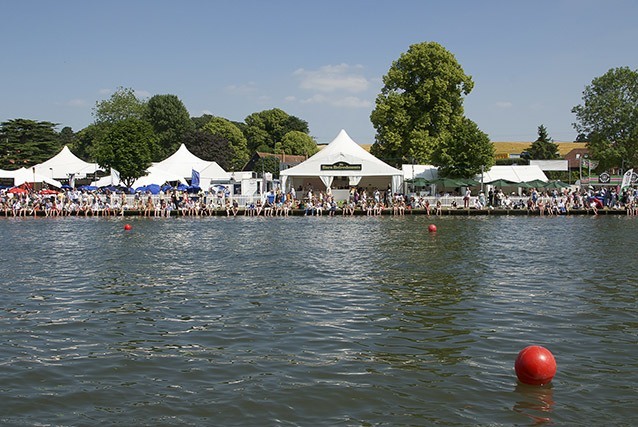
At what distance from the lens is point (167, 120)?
315 feet

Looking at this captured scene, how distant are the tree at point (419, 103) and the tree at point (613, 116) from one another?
12.8 metres

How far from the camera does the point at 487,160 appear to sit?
47.9m

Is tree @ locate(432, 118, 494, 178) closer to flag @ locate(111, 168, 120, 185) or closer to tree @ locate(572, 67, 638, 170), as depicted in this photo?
tree @ locate(572, 67, 638, 170)

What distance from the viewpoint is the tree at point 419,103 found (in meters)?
54.0

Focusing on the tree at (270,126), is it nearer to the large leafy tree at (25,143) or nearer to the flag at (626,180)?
the large leafy tree at (25,143)

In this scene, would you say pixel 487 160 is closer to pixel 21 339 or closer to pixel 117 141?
pixel 117 141

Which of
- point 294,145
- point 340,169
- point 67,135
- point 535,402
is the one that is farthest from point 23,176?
point 67,135

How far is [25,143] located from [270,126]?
38.9 meters

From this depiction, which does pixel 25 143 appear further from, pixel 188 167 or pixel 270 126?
pixel 270 126

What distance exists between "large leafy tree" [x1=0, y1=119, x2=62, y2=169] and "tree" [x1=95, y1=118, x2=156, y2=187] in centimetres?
2415

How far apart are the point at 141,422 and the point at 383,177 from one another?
43729 mm

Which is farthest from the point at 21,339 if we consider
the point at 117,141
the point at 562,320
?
the point at 117,141

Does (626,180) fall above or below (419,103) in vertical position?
below

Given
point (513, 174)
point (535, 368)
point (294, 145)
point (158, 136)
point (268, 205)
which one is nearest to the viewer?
point (535, 368)
